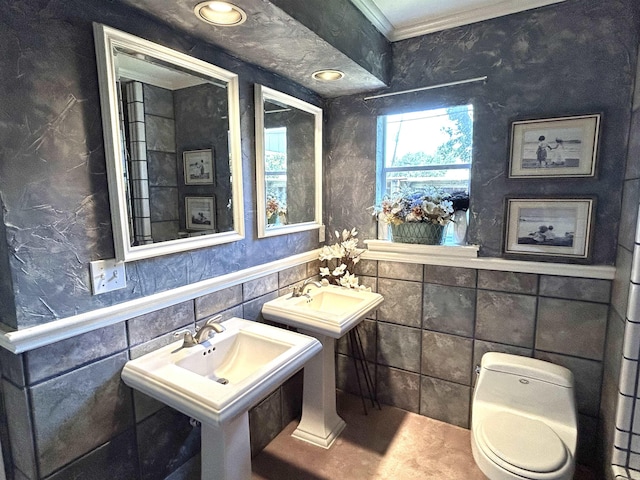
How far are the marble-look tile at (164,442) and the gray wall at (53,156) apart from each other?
56 cm

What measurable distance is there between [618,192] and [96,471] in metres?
2.52

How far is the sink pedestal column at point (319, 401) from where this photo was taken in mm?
2064

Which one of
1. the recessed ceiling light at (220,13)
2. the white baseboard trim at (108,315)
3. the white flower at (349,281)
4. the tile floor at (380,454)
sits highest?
the recessed ceiling light at (220,13)

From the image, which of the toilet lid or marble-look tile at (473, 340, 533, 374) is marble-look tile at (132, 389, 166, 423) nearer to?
the toilet lid

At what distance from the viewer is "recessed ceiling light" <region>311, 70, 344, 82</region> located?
192 centimetres

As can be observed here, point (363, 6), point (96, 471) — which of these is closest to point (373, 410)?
point (96, 471)

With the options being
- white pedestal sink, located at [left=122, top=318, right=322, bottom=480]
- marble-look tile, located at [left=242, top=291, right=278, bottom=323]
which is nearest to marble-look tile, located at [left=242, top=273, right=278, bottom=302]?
marble-look tile, located at [left=242, top=291, right=278, bottom=323]

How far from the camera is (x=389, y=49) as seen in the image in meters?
2.14

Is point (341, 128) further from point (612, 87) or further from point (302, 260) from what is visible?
point (612, 87)

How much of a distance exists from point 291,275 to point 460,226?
1.09 m

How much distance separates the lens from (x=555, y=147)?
1767mm

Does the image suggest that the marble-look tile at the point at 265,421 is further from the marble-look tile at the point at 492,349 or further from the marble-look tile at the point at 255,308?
the marble-look tile at the point at 492,349

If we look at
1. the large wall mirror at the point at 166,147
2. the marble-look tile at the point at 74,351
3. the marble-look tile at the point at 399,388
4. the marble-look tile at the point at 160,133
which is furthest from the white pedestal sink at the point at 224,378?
the marble-look tile at the point at 399,388

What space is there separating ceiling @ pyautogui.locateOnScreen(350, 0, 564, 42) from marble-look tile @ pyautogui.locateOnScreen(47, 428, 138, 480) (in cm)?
219
